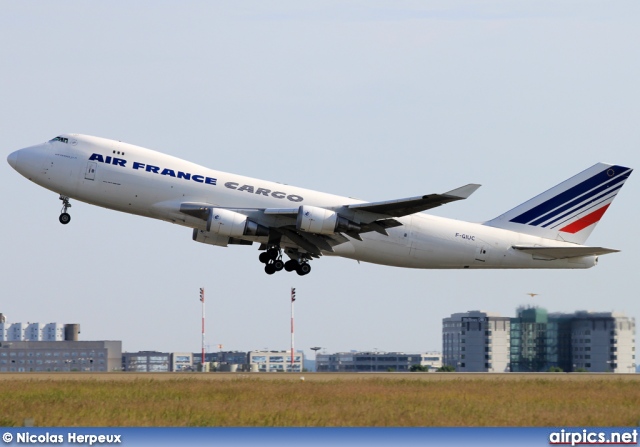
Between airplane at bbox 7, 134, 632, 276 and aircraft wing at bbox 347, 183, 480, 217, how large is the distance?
4 centimetres

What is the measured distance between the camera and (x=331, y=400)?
3075 cm

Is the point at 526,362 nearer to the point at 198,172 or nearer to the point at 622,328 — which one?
the point at 622,328

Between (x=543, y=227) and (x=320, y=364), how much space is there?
68.4m

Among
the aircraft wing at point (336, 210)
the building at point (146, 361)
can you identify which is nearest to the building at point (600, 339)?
the aircraft wing at point (336, 210)

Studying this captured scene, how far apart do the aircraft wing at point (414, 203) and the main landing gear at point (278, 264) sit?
4.89 meters

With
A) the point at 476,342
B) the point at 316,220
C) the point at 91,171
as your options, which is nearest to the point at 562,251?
the point at 316,220

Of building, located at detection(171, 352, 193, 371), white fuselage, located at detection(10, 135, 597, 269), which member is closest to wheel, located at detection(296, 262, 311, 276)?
white fuselage, located at detection(10, 135, 597, 269)

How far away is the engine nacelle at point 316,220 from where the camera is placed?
44.7 metres

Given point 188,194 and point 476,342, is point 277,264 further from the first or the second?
point 476,342

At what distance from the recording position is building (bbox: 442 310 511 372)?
65.1 meters

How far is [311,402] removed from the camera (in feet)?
99.0

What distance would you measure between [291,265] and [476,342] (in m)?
26.3

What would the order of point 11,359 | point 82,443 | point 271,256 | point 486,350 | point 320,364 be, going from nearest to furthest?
point 82,443, point 271,256, point 486,350, point 320,364, point 11,359

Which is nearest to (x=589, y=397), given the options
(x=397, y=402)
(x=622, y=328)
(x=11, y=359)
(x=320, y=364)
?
(x=397, y=402)
